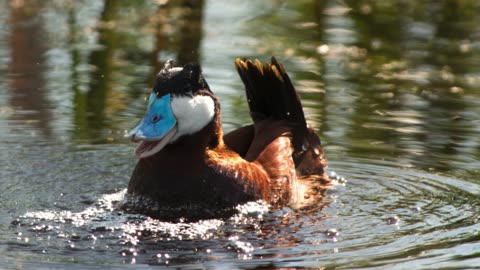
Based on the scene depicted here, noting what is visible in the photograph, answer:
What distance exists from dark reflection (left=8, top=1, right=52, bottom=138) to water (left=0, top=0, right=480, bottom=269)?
25 mm

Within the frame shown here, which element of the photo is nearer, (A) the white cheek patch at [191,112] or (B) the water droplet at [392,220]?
(B) the water droplet at [392,220]

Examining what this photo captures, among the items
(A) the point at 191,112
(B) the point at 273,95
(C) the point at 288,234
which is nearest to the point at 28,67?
(B) the point at 273,95

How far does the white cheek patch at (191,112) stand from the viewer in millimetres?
7285

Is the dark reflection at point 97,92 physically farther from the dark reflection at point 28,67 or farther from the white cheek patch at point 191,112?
the white cheek patch at point 191,112

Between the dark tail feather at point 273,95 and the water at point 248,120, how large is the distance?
40 centimetres

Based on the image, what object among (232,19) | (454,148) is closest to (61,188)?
(454,148)

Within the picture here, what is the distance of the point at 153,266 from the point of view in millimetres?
6176

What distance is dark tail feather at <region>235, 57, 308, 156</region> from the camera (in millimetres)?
8516

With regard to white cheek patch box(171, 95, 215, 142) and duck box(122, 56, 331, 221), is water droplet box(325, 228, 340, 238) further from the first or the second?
white cheek patch box(171, 95, 215, 142)

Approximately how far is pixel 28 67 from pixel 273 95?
11.1ft

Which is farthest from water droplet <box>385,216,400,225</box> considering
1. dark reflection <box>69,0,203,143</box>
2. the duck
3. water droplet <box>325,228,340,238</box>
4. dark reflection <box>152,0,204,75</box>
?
dark reflection <box>152,0,204,75</box>

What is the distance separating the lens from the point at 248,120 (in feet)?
31.7

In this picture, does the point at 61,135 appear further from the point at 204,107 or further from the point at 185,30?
the point at 185,30

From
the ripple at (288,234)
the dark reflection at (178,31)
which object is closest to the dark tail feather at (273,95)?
the ripple at (288,234)
